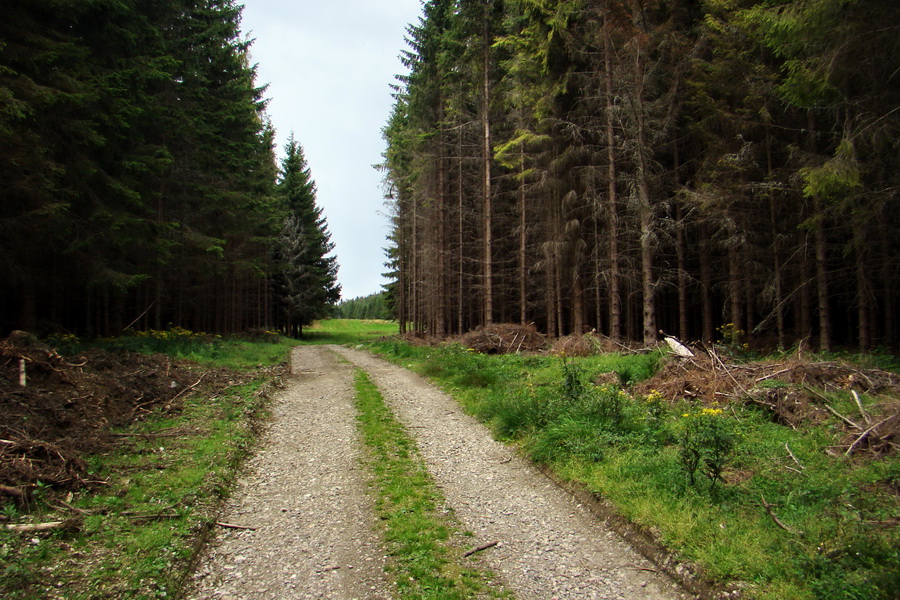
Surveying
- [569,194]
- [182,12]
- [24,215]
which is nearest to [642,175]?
[569,194]

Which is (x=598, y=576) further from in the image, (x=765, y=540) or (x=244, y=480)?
(x=244, y=480)

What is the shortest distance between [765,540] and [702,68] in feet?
45.8

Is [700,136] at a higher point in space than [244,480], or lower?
higher

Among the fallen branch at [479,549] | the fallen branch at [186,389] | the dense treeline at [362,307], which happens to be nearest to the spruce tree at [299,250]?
the fallen branch at [186,389]

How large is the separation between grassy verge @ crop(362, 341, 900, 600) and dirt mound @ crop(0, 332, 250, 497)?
17.9 feet

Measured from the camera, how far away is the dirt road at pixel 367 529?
336 centimetres

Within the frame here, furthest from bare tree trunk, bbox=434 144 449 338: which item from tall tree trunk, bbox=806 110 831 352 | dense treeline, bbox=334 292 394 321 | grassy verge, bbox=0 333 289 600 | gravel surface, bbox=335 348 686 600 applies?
dense treeline, bbox=334 292 394 321

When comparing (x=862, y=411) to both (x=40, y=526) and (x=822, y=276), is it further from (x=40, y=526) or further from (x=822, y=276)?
(x=40, y=526)

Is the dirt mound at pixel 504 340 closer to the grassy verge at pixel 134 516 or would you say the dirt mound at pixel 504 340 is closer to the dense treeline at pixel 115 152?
the grassy verge at pixel 134 516

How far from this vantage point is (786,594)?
9.59 ft

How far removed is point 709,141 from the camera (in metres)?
14.0

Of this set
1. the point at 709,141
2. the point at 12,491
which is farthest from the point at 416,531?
the point at 709,141

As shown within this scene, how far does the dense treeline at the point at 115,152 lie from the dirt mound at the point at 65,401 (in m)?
4.09

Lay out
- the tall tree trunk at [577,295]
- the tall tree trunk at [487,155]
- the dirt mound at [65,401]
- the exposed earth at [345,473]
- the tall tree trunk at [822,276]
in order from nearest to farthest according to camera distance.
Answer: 1. the exposed earth at [345,473]
2. the dirt mound at [65,401]
3. the tall tree trunk at [822,276]
4. the tall tree trunk at [577,295]
5. the tall tree trunk at [487,155]
